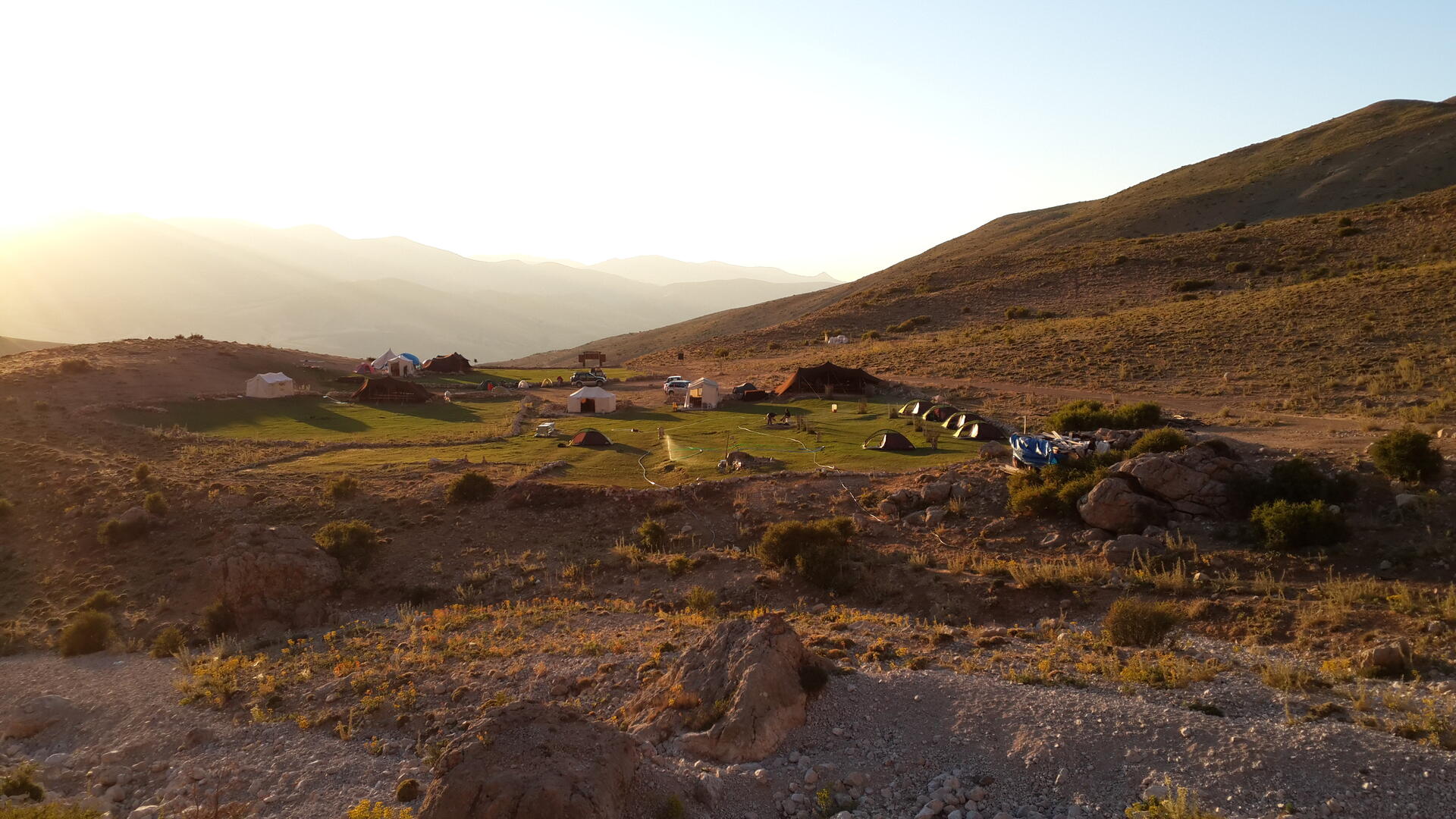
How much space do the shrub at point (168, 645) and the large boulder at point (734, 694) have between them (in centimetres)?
1058

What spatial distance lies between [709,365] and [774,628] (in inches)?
2052

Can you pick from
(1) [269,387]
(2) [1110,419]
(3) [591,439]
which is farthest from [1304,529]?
(1) [269,387]

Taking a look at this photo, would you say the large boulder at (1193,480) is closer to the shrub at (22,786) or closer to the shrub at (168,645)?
the shrub at (22,786)

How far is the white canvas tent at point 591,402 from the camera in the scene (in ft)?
132

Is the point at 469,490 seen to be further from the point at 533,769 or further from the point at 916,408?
the point at 916,408

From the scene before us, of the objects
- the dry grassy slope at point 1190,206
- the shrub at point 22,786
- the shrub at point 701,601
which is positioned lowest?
the shrub at point 701,601

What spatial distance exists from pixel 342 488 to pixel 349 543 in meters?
4.84

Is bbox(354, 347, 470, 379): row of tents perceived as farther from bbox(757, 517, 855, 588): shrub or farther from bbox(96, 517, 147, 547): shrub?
bbox(757, 517, 855, 588): shrub

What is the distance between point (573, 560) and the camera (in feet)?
63.0

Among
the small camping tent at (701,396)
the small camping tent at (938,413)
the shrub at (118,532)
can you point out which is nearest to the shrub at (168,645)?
the shrub at (118,532)

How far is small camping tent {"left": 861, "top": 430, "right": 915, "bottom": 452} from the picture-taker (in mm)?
25797

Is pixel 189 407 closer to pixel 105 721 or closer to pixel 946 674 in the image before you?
pixel 105 721

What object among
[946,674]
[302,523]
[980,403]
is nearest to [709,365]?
[980,403]

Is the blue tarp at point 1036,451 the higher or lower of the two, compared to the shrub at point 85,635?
higher
